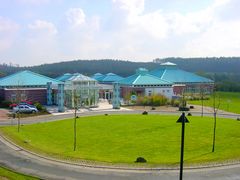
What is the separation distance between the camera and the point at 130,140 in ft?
87.0

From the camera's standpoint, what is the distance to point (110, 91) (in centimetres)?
6950

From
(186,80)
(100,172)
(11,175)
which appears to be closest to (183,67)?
(186,80)

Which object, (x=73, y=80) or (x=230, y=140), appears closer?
(x=230, y=140)

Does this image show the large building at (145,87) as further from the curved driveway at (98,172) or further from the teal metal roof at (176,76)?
the curved driveway at (98,172)

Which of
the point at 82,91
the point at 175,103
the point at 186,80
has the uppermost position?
the point at 186,80

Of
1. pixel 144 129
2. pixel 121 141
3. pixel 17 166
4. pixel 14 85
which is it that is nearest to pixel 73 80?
pixel 14 85

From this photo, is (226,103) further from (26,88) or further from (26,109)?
(26,88)

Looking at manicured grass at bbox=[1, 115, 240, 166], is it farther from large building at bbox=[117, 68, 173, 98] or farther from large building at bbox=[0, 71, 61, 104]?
large building at bbox=[117, 68, 173, 98]

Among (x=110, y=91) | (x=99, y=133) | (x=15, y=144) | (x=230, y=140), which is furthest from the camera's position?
(x=110, y=91)

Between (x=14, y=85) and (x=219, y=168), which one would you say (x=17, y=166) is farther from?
(x=14, y=85)

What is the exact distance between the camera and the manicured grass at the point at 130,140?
69.4ft

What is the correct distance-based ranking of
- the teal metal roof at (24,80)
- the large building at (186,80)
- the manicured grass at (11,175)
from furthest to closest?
1. the large building at (186,80)
2. the teal metal roof at (24,80)
3. the manicured grass at (11,175)

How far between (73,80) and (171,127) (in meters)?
28.7

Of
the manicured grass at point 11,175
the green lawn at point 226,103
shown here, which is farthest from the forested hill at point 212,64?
the manicured grass at point 11,175
